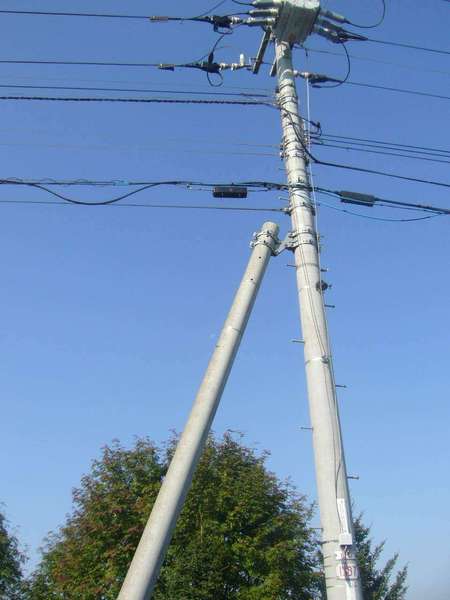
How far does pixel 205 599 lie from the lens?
53.9 feet

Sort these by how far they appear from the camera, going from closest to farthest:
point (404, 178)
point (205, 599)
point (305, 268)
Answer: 1. point (305, 268)
2. point (404, 178)
3. point (205, 599)

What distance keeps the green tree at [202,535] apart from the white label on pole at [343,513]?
10.5 meters

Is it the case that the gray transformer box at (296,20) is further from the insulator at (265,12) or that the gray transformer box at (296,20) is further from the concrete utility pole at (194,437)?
the concrete utility pole at (194,437)

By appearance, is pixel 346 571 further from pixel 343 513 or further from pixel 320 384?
pixel 320 384

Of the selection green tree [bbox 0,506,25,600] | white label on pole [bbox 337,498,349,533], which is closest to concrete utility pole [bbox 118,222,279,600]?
white label on pole [bbox 337,498,349,533]

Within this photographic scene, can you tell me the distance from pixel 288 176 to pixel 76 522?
15197 mm

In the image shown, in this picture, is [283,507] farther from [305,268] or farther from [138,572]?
[138,572]

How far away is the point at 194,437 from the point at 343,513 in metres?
1.90

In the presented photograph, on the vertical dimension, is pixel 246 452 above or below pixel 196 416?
above

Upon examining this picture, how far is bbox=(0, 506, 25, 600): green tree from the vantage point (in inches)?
1126

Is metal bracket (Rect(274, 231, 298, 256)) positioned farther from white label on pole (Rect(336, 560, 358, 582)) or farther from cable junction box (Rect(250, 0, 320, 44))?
white label on pole (Rect(336, 560, 358, 582))

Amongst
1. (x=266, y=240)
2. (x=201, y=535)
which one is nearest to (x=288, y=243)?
(x=266, y=240)

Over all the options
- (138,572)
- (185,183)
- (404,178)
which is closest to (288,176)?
(185,183)

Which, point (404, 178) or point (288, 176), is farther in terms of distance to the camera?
point (404, 178)
